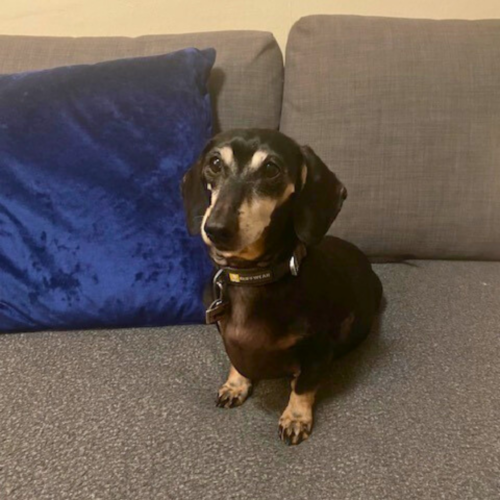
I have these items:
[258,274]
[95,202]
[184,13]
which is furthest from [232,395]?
[184,13]

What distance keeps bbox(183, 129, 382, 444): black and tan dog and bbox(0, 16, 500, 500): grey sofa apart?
4.0 inches

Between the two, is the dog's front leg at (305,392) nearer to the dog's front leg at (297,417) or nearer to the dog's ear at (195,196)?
the dog's front leg at (297,417)

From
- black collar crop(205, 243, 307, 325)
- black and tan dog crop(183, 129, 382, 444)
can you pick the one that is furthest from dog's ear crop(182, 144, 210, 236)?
black collar crop(205, 243, 307, 325)

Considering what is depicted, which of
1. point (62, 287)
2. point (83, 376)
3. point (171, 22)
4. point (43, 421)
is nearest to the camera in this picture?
point (43, 421)

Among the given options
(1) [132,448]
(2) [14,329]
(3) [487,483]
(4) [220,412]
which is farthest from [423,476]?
(2) [14,329]

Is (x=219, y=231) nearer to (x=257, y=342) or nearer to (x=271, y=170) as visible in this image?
(x=271, y=170)

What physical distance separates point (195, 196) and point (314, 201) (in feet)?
0.78

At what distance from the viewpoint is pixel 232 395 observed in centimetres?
107

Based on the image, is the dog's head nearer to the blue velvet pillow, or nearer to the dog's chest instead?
the dog's chest

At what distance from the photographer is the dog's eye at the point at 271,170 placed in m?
0.89

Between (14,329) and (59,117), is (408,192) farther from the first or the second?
(14,329)

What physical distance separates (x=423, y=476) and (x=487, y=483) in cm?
10

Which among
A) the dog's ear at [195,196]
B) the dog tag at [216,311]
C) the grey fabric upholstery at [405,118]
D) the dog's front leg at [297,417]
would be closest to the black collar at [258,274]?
the dog tag at [216,311]

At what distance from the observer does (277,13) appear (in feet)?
5.52
